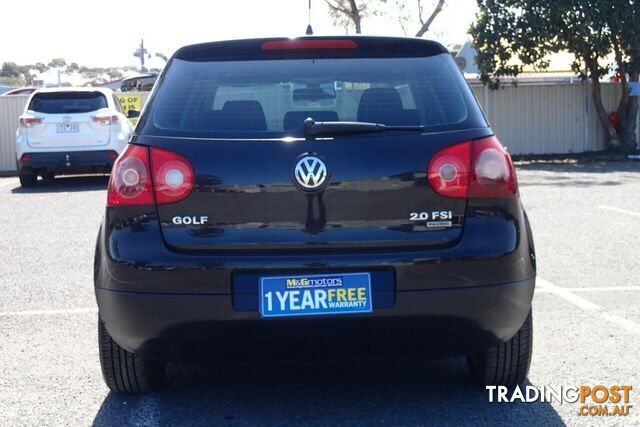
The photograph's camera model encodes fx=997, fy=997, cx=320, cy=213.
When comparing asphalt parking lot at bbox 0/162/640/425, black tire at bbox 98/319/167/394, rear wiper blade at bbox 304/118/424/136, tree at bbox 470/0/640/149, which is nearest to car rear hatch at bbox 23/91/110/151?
asphalt parking lot at bbox 0/162/640/425

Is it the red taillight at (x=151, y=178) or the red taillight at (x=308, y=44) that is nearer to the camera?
the red taillight at (x=151, y=178)

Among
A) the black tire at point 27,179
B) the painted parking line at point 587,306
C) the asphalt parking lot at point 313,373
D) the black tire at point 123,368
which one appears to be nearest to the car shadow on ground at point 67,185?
the black tire at point 27,179

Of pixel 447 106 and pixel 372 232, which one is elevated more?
pixel 447 106

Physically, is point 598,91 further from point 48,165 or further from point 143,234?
point 143,234

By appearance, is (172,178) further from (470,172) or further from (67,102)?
(67,102)

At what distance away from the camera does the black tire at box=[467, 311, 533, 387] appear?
4.34m

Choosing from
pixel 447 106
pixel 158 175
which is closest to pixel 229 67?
pixel 158 175

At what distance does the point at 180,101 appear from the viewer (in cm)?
410

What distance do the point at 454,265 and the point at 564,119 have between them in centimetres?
2154

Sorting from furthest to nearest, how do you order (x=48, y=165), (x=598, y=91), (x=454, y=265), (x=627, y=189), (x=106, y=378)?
(x=598, y=91), (x=48, y=165), (x=627, y=189), (x=106, y=378), (x=454, y=265)

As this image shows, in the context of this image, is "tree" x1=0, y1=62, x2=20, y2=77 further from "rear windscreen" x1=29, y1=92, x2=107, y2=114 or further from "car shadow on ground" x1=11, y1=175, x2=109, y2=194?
"rear windscreen" x1=29, y1=92, x2=107, y2=114

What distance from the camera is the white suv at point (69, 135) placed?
51.4ft

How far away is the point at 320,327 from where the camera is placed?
3863 millimetres

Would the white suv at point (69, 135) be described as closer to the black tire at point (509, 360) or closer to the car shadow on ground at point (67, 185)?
the car shadow on ground at point (67, 185)
